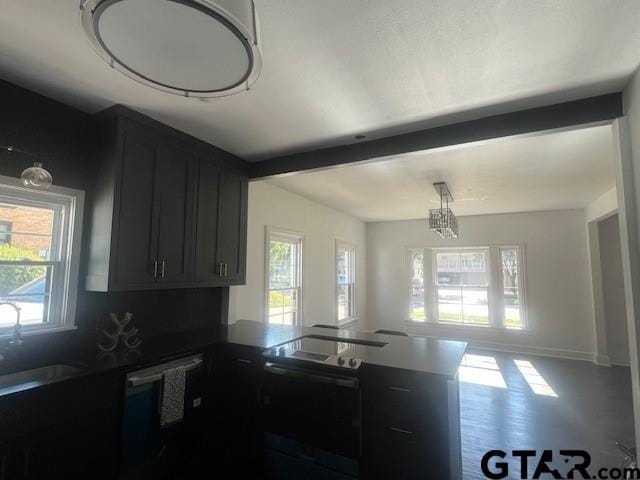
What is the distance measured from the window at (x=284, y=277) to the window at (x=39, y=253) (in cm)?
212

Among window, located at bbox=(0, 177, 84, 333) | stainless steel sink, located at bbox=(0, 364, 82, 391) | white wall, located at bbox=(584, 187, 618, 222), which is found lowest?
stainless steel sink, located at bbox=(0, 364, 82, 391)

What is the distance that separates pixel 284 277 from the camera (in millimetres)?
4547

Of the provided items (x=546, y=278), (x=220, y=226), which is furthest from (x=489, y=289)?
(x=220, y=226)

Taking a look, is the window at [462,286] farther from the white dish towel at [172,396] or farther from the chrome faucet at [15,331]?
the chrome faucet at [15,331]

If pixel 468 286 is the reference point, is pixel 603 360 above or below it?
below

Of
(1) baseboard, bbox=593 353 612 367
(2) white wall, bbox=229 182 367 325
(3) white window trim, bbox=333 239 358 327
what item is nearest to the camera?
(2) white wall, bbox=229 182 367 325

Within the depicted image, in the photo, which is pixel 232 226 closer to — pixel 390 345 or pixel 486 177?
pixel 390 345

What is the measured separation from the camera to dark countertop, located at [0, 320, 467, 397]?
6.29 feet

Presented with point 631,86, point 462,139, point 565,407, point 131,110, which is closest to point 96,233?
point 131,110

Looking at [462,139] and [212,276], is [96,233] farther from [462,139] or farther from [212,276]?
[462,139]

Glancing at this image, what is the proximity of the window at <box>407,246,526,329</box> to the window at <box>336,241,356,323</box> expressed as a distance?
4.23 feet

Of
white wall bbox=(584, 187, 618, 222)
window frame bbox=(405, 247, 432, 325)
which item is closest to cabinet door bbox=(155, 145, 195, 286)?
white wall bbox=(584, 187, 618, 222)

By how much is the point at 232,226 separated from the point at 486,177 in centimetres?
295

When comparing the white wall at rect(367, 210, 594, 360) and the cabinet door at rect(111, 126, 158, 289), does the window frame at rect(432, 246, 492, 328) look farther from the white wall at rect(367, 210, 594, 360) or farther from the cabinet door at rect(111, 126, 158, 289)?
the cabinet door at rect(111, 126, 158, 289)
